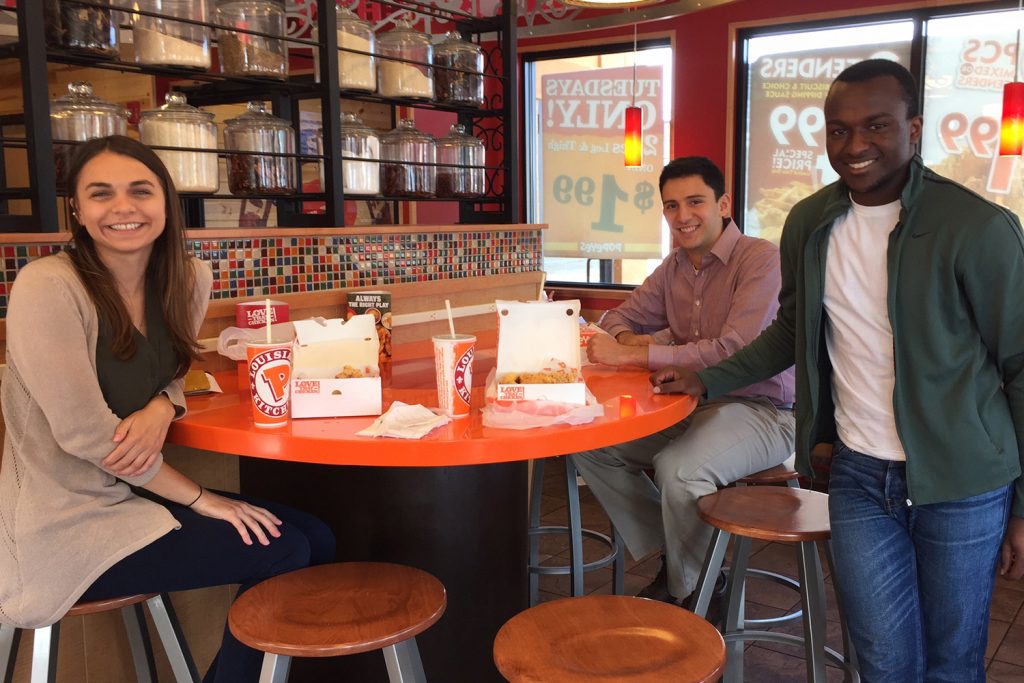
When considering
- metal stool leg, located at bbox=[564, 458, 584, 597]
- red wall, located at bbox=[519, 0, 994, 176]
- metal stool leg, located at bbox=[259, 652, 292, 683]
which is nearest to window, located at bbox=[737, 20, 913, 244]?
red wall, located at bbox=[519, 0, 994, 176]

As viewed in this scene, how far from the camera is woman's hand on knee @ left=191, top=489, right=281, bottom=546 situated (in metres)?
1.78

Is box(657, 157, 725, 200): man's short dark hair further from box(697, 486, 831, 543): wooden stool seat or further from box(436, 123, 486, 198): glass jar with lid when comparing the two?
box(697, 486, 831, 543): wooden stool seat

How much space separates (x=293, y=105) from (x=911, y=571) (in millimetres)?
2283

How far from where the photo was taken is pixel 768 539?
2.00 meters

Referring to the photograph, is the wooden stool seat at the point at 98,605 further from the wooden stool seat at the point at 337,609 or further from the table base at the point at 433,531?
the table base at the point at 433,531

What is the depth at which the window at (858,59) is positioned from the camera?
17.6ft

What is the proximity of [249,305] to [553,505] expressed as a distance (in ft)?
8.15

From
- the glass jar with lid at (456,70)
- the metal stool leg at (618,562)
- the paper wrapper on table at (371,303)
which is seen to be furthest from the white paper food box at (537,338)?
the glass jar with lid at (456,70)

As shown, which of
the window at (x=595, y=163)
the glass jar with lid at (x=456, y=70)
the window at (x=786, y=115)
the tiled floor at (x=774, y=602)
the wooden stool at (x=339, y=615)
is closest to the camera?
the wooden stool at (x=339, y=615)

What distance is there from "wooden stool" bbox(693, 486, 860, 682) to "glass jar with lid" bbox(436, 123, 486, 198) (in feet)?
5.57

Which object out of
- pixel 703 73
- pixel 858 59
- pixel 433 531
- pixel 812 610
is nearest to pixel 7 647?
pixel 433 531

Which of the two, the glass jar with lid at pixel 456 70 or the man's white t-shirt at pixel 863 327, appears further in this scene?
the glass jar with lid at pixel 456 70

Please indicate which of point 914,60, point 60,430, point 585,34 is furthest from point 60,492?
point 585,34

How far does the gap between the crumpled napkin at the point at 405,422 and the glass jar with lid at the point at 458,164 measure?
71.4 inches
